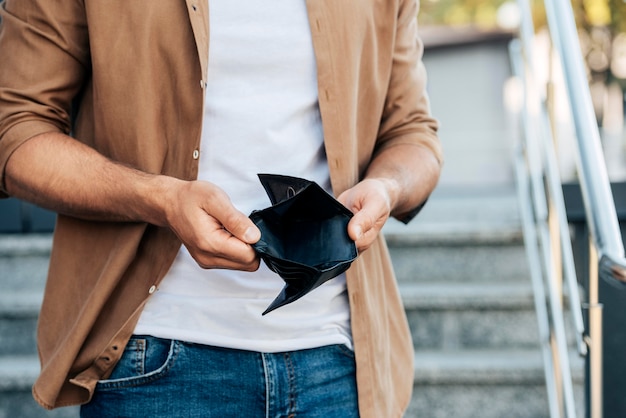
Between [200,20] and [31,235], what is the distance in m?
2.47

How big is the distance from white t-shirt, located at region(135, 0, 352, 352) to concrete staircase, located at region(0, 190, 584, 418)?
1590 millimetres

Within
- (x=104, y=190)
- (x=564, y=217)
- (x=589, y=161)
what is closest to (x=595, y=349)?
(x=589, y=161)

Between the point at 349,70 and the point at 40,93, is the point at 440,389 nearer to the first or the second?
the point at 349,70

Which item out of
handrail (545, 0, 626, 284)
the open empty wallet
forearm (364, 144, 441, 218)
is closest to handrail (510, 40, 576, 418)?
handrail (545, 0, 626, 284)

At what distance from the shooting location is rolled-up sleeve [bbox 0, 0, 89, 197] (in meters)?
1.14

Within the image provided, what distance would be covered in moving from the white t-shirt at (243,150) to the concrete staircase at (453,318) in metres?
1.59

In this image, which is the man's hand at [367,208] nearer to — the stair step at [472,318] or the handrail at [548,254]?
the handrail at [548,254]

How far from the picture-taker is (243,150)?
1206mm

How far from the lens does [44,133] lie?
1.14 meters

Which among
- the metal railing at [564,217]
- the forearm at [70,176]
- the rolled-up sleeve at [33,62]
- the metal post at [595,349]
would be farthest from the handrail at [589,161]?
the rolled-up sleeve at [33,62]

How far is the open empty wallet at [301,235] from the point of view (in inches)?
39.7

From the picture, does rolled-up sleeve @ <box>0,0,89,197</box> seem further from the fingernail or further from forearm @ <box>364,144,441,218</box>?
forearm @ <box>364,144,441,218</box>

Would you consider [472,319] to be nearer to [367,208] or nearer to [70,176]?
[367,208]

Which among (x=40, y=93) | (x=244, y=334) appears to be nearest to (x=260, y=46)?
(x=40, y=93)
